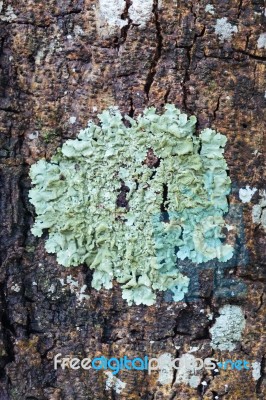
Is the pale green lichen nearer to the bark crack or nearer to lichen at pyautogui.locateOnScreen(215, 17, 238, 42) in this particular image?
the bark crack

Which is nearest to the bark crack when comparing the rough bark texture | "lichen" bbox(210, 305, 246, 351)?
the rough bark texture

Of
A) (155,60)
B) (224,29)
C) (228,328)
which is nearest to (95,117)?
(155,60)

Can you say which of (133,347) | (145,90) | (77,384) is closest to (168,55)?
(145,90)

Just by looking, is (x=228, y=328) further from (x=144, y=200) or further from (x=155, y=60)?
(x=155, y=60)

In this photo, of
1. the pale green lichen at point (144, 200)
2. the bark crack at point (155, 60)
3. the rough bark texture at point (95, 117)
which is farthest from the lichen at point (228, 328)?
the bark crack at point (155, 60)

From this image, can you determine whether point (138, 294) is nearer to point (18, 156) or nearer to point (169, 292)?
point (169, 292)

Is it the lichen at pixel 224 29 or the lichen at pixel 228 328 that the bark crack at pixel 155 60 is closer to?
the lichen at pixel 224 29

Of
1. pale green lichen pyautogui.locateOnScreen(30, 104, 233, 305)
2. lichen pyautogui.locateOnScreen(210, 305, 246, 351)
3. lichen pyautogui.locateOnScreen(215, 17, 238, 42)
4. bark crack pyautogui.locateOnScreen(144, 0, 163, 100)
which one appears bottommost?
lichen pyautogui.locateOnScreen(210, 305, 246, 351)
